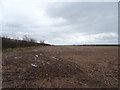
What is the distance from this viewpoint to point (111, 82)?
2262mm

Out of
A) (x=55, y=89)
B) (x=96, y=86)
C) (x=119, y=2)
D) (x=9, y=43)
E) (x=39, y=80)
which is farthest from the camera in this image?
(x=9, y=43)

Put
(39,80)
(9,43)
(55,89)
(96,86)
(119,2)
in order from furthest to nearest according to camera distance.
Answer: (9,43) < (119,2) < (39,80) < (96,86) < (55,89)

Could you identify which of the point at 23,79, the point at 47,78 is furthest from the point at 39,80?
the point at 23,79

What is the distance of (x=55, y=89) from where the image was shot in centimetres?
189

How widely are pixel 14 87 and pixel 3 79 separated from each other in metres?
0.53

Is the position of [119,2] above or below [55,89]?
above

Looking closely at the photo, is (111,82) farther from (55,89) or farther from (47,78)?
(47,78)

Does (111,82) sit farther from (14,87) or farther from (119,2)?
(119,2)

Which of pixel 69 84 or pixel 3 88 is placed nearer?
pixel 3 88

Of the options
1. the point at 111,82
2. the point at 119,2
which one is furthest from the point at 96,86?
the point at 119,2

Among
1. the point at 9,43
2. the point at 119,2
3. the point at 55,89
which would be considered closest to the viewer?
the point at 55,89

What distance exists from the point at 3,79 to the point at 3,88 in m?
0.40

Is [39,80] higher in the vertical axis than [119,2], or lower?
lower

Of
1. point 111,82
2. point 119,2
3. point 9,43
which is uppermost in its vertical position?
point 119,2
